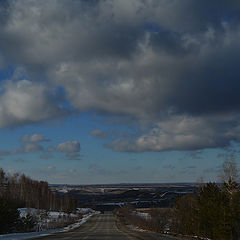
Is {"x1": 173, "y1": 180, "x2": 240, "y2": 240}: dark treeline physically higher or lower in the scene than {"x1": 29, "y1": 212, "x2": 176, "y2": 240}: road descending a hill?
higher

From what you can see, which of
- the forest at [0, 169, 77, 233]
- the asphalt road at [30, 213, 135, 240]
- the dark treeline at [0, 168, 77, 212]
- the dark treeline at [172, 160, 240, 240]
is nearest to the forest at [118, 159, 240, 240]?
the dark treeline at [172, 160, 240, 240]

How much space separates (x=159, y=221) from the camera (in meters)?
71.8

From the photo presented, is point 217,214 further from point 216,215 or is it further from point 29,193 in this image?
point 29,193

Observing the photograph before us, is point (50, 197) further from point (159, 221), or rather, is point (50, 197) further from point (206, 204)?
point (206, 204)

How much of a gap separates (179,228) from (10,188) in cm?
11535

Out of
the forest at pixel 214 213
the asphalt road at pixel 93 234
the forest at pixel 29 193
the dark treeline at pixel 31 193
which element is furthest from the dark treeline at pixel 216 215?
the dark treeline at pixel 31 193

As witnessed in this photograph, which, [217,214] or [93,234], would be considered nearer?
[217,214]

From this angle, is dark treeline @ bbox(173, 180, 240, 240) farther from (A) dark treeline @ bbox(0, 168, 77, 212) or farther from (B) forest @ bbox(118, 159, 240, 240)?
(A) dark treeline @ bbox(0, 168, 77, 212)

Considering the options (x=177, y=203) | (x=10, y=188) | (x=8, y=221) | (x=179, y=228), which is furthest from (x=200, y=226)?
(x=10, y=188)

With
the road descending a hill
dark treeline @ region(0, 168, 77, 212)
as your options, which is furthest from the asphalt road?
dark treeline @ region(0, 168, 77, 212)

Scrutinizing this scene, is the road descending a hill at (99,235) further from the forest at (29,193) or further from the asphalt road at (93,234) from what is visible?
the forest at (29,193)

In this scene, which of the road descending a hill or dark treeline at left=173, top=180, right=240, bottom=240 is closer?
dark treeline at left=173, top=180, right=240, bottom=240

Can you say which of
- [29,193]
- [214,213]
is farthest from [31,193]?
[214,213]

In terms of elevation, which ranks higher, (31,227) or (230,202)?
(230,202)
